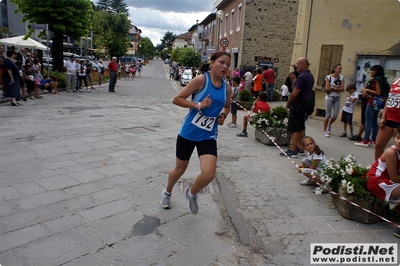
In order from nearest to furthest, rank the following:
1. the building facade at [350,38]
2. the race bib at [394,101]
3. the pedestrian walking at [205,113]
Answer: the pedestrian walking at [205,113]
the race bib at [394,101]
the building facade at [350,38]

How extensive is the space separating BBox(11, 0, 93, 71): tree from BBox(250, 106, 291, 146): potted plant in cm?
1411

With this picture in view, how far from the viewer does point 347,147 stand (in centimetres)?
770

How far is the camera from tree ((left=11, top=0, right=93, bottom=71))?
56.2 feet

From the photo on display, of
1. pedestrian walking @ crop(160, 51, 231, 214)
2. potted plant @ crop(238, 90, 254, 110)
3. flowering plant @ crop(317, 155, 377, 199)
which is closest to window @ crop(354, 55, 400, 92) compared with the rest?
potted plant @ crop(238, 90, 254, 110)

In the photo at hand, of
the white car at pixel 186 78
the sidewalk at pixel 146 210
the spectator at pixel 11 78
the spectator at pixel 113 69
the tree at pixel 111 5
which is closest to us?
the sidewalk at pixel 146 210

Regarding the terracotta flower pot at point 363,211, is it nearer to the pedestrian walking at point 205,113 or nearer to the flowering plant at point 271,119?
the pedestrian walking at point 205,113

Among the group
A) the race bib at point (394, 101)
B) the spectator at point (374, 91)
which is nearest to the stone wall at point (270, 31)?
the spectator at point (374, 91)

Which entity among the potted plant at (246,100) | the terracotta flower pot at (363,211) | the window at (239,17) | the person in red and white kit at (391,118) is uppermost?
the window at (239,17)

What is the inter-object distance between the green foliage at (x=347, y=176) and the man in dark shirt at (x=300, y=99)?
1970 millimetres

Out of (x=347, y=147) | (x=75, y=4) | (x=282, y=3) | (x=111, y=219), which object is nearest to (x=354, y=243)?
(x=111, y=219)

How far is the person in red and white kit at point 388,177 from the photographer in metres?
3.62

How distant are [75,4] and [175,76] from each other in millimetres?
24630

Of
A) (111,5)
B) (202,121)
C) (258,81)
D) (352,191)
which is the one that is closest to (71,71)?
(258,81)

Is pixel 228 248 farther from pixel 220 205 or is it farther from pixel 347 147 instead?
pixel 347 147
